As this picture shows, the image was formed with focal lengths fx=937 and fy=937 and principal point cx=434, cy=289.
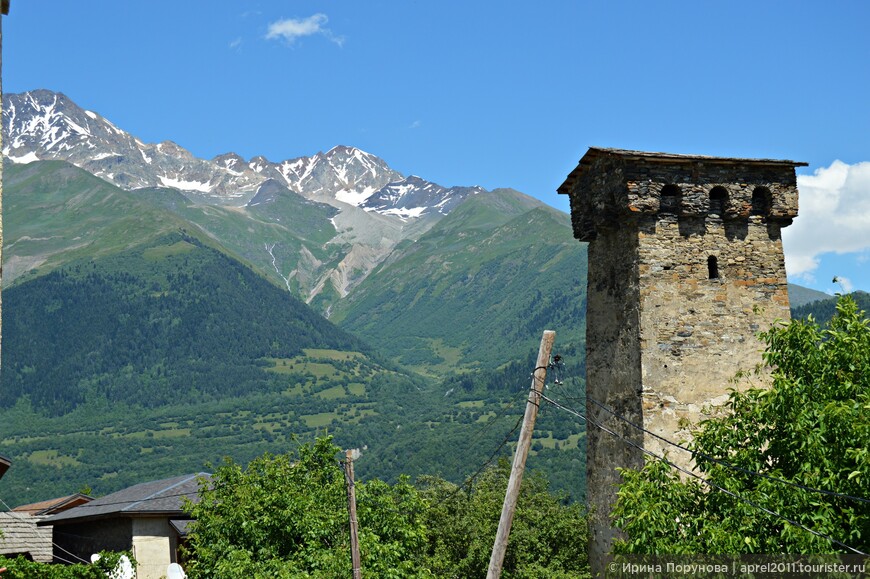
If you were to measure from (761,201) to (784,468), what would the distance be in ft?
20.2

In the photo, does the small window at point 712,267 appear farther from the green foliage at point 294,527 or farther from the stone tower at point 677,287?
the green foliage at point 294,527

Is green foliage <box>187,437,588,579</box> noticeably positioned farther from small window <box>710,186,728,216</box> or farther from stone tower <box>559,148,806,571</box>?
small window <box>710,186,728,216</box>

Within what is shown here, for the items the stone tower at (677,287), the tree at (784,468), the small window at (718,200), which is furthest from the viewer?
the small window at (718,200)

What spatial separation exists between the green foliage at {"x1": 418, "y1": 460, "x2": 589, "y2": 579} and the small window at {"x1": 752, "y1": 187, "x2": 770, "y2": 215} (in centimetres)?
936

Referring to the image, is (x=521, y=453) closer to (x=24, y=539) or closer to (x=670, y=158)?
(x=670, y=158)

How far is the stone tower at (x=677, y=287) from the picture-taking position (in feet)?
58.1

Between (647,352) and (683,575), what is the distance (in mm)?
4833

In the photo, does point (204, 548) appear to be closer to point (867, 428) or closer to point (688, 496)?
point (688, 496)

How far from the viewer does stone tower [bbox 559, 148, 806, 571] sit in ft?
58.1

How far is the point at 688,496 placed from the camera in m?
15.3

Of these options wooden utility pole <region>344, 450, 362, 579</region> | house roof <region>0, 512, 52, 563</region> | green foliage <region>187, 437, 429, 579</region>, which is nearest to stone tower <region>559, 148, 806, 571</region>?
wooden utility pole <region>344, 450, 362, 579</region>

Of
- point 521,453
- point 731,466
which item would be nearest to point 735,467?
point 731,466

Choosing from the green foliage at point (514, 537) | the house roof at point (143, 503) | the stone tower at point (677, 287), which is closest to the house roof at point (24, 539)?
the house roof at point (143, 503)

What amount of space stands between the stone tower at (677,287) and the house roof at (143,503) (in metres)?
21.0
